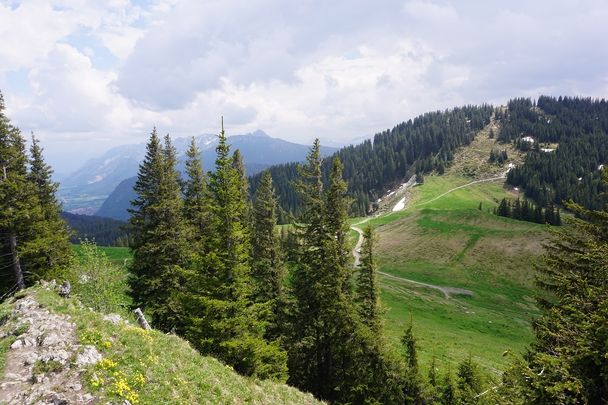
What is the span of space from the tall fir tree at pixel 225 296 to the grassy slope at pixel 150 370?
194cm

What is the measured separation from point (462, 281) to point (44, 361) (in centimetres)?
7759

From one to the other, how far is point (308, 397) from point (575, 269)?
16.6 meters

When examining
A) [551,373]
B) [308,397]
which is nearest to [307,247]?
[308,397]

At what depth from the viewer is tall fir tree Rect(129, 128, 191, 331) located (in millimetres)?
27281

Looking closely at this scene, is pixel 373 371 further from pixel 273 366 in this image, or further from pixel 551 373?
pixel 551 373

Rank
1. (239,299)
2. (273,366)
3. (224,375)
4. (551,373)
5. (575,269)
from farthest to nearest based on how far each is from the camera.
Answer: (273,366), (239,299), (224,375), (575,269), (551,373)

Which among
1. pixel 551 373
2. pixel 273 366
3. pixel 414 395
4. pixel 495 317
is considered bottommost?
pixel 495 317

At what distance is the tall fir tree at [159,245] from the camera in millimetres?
27281

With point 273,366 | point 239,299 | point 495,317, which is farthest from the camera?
point 495,317

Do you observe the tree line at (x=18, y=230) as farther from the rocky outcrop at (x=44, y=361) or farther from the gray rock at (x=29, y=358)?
the gray rock at (x=29, y=358)

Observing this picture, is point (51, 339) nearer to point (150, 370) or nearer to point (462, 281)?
point (150, 370)

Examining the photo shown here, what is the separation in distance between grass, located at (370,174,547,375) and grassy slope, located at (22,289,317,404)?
19.5m

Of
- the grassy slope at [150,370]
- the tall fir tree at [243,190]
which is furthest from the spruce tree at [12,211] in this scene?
the tall fir tree at [243,190]

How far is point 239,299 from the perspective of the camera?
22.2 metres
